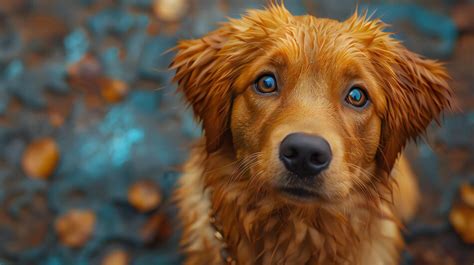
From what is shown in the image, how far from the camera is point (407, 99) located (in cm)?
282

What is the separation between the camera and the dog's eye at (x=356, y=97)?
106 inches

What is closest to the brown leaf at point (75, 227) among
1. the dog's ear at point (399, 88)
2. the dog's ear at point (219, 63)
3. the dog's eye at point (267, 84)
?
the dog's ear at point (219, 63)

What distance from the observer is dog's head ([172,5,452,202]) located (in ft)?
8.29

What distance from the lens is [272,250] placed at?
2914 mm

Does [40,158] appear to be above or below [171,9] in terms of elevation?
below

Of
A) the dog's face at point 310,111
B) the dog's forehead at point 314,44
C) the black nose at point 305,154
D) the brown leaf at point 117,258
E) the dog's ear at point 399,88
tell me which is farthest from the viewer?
the brown leaf at point 117,258

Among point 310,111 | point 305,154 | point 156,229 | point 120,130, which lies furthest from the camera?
point 120,130

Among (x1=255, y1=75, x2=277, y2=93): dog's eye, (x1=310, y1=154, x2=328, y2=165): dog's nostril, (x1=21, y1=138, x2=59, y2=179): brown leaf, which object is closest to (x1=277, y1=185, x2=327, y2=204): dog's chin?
(x1=310, y1=154, x2=328, y2=165): dog's nostril

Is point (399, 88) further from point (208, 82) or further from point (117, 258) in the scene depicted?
point (117, 258)

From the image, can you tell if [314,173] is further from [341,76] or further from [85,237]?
[85,237]

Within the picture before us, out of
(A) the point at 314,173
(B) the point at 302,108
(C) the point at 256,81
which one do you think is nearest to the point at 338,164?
(A) the point at 314,173

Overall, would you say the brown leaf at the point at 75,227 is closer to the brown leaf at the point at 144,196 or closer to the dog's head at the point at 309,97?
the brown leaf at the point at 144,196

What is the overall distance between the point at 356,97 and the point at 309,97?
8.9 inches

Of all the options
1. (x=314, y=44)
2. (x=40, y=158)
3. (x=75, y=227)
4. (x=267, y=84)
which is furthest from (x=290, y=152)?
(x=40, y=158)
